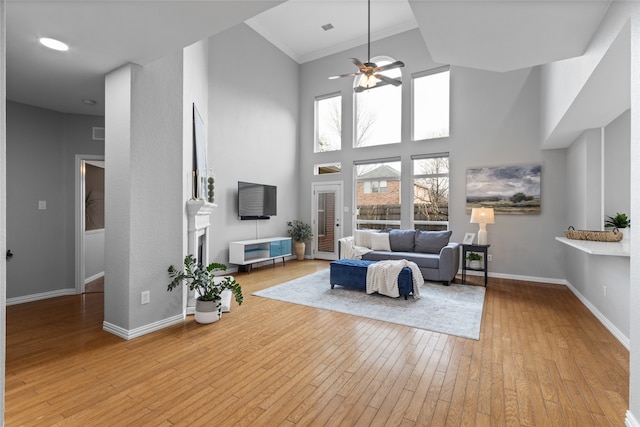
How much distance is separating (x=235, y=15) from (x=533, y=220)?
5555 mm

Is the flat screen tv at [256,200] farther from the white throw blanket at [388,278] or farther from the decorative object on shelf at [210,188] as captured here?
the white throw blanket at [388,278]

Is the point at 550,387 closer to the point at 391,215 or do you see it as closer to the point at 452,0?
the point at 452,0

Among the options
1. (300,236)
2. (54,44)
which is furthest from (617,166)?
(300,236)

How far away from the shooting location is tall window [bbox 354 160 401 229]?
6875 millimetres

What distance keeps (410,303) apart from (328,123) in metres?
5.21

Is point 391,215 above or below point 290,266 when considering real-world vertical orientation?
above

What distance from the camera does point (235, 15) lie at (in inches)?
84.7

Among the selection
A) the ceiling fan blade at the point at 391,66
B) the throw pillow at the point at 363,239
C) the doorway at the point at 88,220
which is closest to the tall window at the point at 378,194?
the throw pillow at the point at 363,239

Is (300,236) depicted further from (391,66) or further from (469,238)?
(391,66)

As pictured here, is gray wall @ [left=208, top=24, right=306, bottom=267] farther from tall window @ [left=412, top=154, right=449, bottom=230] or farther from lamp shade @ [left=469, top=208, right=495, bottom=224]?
lamp shade @ [left=469, top=208, right=495, bottom=224]

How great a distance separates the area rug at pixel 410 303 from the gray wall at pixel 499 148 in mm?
1348

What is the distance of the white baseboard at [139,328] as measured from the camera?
288cm

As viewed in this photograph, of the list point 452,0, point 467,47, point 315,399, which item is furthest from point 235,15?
point 315,399

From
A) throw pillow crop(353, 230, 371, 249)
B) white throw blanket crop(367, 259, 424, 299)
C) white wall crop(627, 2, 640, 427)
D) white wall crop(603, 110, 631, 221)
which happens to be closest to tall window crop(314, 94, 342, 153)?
throw pillow crop(353, 230, 371, 249)
